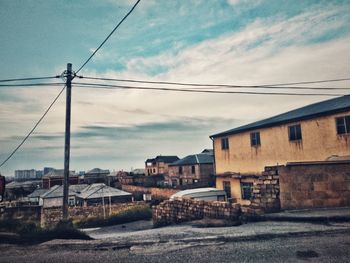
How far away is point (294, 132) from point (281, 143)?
1361 millimetres

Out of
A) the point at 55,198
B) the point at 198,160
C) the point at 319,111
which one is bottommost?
the point at 55,198

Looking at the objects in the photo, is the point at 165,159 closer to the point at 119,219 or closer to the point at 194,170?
the point at 194,170

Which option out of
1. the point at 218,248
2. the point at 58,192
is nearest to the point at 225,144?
the point at 218,248

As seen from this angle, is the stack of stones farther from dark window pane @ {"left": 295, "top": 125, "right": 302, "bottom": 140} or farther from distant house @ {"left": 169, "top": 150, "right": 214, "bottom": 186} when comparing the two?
distant house @ {"left": 169, "top": 150, "right": 214, "bottom": 186}

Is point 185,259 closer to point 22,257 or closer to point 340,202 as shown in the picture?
point 22,257

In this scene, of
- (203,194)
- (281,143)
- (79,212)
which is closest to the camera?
(203,194)

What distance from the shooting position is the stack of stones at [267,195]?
9.75m

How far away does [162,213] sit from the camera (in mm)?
14812

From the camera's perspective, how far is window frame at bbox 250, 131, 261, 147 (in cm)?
2089

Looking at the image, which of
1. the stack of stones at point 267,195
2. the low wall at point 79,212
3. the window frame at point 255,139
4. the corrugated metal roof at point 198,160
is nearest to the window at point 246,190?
the window frame at point 255,139

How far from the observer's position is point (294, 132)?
18156mm

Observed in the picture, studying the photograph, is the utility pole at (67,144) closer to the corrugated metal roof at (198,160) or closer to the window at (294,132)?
the window at (294,132)

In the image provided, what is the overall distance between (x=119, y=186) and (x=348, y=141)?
141 ft

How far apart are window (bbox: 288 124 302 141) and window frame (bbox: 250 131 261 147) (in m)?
2.91
